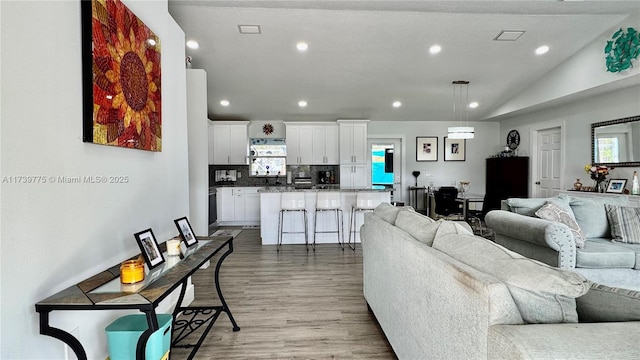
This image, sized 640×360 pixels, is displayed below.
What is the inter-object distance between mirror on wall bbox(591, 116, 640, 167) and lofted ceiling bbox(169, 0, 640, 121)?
128cm

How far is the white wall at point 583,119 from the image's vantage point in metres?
4.46

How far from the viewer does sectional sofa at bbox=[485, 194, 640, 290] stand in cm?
269

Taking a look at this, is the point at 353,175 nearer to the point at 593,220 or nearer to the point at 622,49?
the point at 593,220

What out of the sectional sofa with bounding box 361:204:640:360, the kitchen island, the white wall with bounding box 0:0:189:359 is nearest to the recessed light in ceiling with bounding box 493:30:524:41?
the kitchen island

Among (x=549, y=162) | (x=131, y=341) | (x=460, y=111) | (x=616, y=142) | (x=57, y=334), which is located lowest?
(x=131, y=341)

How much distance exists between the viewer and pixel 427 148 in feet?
25.6

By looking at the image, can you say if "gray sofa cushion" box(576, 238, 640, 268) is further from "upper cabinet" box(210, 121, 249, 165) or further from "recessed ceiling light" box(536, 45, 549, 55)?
"upper cabinet" box(210, 121, 249, 165)

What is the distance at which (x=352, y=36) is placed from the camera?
4180mm

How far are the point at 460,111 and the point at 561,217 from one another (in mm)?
4642

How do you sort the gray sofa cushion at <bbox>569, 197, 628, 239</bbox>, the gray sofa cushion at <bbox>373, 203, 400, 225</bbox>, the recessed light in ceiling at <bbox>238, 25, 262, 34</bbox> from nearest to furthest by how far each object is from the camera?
the gray sofa cushion at <bbox>373, 203, 400, 225</bbox> < the gray sofa cushion at <bbox>569, 197, 628, 239</bbox> < the recessed light in ceiling at <bbox>238, 25, 262, 34</bbox>

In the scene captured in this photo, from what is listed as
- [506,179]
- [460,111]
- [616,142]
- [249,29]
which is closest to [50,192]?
[249,29]

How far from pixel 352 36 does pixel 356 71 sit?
3.43ft

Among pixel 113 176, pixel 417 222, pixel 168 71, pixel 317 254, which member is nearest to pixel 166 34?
pixel 168 71

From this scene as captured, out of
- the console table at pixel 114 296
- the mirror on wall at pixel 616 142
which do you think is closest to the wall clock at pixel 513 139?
the mirror on wall at pixel 616 142
